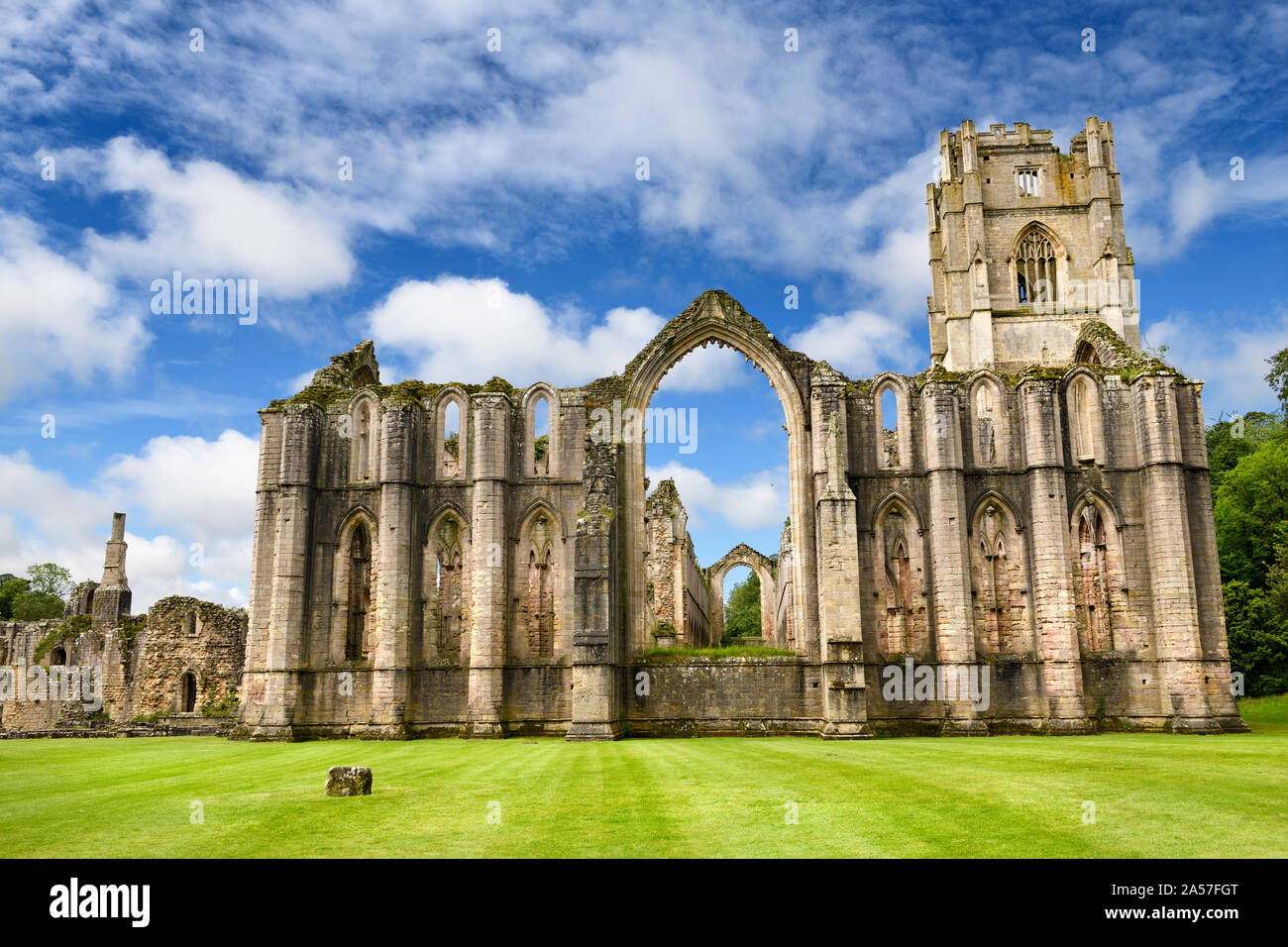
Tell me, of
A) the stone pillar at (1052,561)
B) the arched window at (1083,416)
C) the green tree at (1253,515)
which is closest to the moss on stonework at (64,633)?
the stone pillar at (1052,561)

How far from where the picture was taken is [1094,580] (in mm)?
26250

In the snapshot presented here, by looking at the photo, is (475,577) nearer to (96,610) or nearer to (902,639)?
(902,639)

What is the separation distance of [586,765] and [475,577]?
11.1 m

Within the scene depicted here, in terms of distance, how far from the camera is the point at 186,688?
119 feet

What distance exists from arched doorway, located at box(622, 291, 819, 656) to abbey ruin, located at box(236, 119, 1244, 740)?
0.07 metres

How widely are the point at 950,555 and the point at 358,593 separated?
55.2 ft

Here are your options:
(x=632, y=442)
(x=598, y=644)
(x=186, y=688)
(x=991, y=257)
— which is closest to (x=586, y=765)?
(x=598, y=644)

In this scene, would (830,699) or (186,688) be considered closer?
(830,699)

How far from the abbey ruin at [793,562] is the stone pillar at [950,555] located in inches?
2.4

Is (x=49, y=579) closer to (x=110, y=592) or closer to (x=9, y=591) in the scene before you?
(x=9, y=591)

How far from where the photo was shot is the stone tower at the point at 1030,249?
164 feet

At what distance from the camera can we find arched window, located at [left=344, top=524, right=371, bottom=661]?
27609 mm

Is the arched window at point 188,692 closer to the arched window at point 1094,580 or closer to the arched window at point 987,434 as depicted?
the arched window at point 987,434

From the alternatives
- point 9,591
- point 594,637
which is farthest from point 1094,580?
point 9,591
